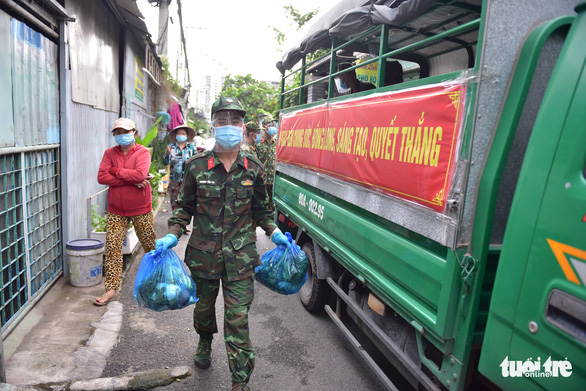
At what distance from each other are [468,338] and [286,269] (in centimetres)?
133

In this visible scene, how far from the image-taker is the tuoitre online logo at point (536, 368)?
133cm

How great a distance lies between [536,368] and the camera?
4.71 ft

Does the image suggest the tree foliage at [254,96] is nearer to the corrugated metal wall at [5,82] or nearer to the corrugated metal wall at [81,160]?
the corrugated metal wall at [81,160]

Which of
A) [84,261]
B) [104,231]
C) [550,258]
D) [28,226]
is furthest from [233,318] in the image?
[104,231]

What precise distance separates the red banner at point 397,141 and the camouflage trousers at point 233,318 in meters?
1.13

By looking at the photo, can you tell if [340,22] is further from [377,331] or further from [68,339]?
[68,339]

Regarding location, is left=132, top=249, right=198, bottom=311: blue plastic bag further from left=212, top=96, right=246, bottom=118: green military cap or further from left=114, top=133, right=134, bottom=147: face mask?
left=114, top=133, right=134, bottom=147: face mask

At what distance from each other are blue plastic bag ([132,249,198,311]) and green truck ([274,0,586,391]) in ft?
3.92

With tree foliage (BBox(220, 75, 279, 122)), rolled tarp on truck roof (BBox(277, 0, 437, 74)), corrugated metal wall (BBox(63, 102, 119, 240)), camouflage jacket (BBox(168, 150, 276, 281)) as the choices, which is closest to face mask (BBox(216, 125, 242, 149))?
camouflage jacket (BBox(168, 150, 276, 281))

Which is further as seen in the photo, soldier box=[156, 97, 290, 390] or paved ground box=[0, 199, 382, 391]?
paved ground box=[0, 199, 382, 391]

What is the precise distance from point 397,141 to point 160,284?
5.50 ft

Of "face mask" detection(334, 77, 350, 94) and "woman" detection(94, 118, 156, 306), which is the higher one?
"face mask" detection(334, 77, 350, 94)

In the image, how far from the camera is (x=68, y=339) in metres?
3.39

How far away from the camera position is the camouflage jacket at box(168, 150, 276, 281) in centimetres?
280
